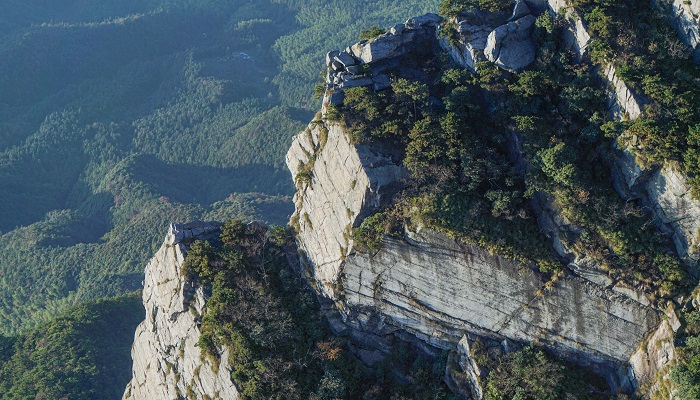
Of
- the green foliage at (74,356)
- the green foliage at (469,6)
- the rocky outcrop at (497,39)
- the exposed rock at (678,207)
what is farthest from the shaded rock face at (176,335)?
the exposed rock at (678,207)

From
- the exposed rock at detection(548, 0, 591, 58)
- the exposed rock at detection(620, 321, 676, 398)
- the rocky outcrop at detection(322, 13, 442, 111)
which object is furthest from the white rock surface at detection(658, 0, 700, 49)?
the exposed rock at detection(620, 321, 676, 398)

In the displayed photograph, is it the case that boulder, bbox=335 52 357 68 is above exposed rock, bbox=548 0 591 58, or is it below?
below

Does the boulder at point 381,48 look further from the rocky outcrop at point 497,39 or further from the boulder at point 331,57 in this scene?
the rocky outcrop at point 497,39

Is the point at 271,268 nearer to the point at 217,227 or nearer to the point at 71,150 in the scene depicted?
the point at 217,227

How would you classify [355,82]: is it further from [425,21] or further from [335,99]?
[425,21]

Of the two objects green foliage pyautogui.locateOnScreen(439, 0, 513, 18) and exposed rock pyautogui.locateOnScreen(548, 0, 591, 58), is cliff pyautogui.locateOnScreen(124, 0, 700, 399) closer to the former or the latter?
exposed rock pyautogui.locateOnScreen(548, 0, 591, 58)

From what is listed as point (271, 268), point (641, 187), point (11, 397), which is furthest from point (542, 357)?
point (11, 397)
